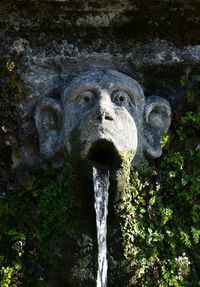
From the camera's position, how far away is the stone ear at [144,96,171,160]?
4.19m

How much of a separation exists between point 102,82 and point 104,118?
35 cm

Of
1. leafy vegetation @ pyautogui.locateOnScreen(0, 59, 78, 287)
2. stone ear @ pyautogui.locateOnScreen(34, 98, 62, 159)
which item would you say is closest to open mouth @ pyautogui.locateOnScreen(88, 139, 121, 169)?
Result: leafy vegetation @ pyautogui.locateOnScreen(0, 59, 78, 287)

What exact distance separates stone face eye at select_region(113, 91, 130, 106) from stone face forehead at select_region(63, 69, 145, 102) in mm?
41

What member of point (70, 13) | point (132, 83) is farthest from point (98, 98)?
point (70, 13)

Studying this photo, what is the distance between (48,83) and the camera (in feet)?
14.1

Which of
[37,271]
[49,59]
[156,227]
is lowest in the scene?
[37,271]

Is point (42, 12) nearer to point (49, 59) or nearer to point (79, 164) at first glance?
point (49, 59)

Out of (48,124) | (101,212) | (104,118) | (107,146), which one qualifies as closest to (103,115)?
(104,118)

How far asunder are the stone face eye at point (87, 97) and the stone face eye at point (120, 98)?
0.16m

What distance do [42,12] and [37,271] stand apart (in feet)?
5.77

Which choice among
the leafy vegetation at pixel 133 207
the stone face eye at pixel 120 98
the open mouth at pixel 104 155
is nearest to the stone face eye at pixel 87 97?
the stone face eye at pixel 120 98

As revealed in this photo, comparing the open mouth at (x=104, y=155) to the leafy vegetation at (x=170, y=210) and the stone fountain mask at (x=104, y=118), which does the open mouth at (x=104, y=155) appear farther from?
the leafy vegetation at (x=170, y=210)

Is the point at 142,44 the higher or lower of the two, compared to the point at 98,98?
higher

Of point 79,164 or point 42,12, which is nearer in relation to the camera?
point 79,164
